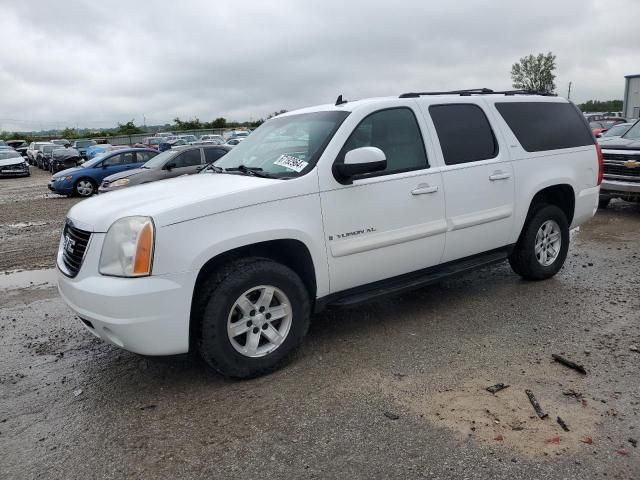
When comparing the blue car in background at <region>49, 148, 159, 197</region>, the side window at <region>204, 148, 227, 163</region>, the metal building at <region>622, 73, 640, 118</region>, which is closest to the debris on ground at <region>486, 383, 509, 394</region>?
the side window at <region>204, 148, 227, 163</region>

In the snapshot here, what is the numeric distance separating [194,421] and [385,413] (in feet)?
3.79

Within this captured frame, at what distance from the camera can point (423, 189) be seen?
431cm

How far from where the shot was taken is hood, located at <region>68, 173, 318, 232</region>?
11.0ft

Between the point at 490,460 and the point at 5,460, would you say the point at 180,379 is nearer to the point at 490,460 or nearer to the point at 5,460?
the point at 5,460

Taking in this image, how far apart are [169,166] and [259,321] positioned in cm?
1017

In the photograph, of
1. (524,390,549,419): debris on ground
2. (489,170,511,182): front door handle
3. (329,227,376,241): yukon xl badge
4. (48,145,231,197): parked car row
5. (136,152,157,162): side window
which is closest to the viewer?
(524,390,549,419): debris on ground

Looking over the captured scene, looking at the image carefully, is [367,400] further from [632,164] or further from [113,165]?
[113,165]

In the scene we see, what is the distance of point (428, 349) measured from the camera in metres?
4.08

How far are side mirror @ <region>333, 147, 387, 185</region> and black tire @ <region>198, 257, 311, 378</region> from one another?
0.84 meters

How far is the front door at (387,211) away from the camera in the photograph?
392 centimetres

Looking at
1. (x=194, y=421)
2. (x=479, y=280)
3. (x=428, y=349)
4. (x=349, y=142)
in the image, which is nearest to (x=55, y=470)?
(x=194, y=421)

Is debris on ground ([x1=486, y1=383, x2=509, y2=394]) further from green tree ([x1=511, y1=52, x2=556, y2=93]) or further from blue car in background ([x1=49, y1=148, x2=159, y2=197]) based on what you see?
green tree ([x1=511, y1=52, x2=556, y2=93])

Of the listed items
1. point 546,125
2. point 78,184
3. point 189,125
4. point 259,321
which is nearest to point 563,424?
point 259,321

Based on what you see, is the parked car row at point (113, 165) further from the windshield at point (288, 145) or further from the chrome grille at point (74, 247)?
the chrome grille at point (74, 247)
